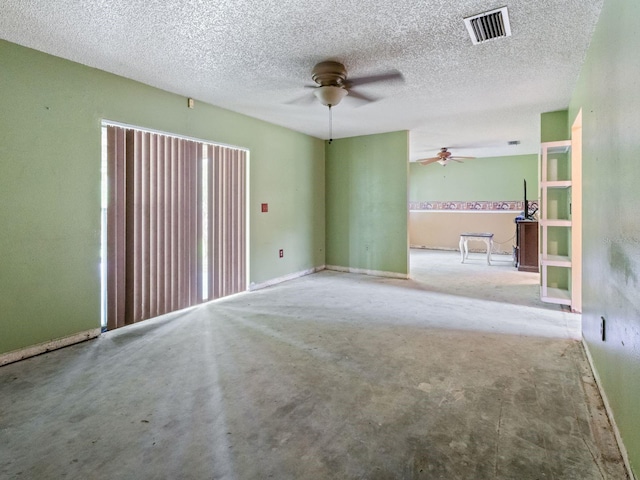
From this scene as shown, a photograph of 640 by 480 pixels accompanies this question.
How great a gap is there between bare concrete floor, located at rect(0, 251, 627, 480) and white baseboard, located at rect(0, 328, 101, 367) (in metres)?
0.09

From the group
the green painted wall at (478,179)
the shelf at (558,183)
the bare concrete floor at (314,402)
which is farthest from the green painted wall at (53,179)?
the green painted wall at (478,179)

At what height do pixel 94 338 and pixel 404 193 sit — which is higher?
pixel 404 193

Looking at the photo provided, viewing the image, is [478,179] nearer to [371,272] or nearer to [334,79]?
Answer: [371,272]

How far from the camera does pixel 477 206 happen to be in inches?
363

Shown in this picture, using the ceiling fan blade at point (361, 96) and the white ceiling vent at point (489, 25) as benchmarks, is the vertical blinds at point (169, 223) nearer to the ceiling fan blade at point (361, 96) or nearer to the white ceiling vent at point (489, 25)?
the ceiling fan blade at point (361, 96)

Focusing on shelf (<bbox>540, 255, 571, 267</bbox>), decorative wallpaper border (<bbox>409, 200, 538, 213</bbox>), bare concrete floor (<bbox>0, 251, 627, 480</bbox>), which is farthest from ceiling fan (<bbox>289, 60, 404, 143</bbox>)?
decorative wallpaper border (<bbox>409, 200, 538, 213</bbox>)

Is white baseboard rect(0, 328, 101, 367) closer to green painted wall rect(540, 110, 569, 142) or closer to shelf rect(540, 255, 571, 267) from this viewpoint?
shelf rect(540, 255, 571, 267)

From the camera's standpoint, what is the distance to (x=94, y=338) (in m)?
3.22

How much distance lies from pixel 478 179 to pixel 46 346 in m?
9.36

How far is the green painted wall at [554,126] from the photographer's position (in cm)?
443

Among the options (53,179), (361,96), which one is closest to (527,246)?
(361,96)

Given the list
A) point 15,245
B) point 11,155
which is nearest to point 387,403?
point 15,245

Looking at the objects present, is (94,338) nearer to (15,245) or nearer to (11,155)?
(15,245)

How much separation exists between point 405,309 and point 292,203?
8.98ft
